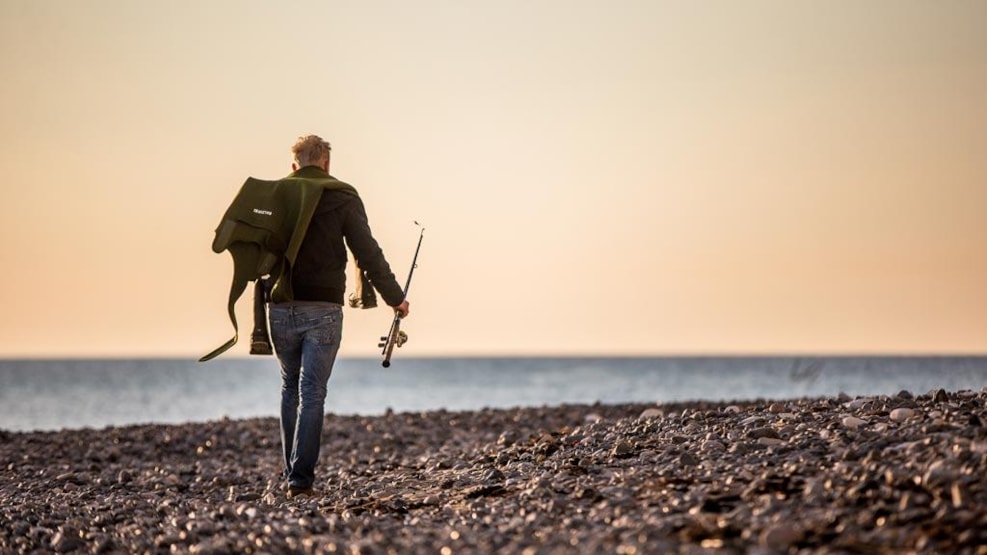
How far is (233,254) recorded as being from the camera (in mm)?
8352

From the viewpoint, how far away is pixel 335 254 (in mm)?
8336

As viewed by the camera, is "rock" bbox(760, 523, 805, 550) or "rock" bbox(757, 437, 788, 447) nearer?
"rock" bbox(760, 523, 805, 550)

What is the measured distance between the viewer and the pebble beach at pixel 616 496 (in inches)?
215

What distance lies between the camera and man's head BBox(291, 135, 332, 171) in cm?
862

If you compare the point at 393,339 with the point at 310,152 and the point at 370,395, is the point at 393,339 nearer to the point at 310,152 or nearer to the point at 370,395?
the point at 310,152

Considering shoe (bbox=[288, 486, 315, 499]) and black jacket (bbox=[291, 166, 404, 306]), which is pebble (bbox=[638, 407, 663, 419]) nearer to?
black jacket (bbox=[291, 166, 404, 306])

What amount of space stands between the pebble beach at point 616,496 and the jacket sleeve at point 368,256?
1477mm

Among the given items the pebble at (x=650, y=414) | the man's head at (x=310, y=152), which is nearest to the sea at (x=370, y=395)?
the pebble at (x=650, y=414)

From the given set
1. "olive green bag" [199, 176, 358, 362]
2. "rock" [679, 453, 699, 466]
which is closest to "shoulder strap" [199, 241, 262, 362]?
"olive green bag" [199, 176, 358, 362]

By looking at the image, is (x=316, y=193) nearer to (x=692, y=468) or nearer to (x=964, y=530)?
(x=692, y=468)

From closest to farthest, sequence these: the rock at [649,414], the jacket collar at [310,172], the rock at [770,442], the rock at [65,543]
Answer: the rock at [65,543] → the rock at [770,442] → the jacket collar at [310,172] → the rock at [649,414]

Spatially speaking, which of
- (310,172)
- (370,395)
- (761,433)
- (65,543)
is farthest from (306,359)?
(370,395)

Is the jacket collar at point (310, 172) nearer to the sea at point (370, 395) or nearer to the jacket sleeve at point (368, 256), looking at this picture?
the jacket sleeve at point (368, 256)

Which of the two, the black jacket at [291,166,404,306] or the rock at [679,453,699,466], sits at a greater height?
the black jacket at [291,166,404,306]
